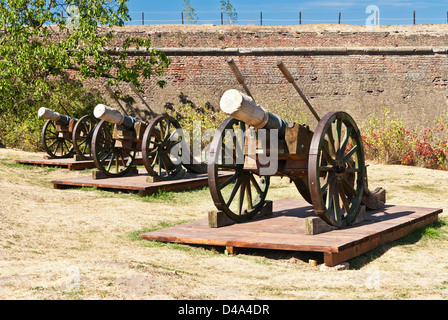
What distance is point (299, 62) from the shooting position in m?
18.6

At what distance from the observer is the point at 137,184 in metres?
9.50

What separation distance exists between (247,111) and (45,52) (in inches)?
478

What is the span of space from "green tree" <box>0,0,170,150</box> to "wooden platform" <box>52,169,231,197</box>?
269 inches

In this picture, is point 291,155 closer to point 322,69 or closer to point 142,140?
point 142,140

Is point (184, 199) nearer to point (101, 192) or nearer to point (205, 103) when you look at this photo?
point (101, 192)

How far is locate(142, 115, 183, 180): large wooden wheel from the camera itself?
9758mm

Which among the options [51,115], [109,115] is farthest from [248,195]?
[51,115]

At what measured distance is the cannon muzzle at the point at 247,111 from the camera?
523 cm

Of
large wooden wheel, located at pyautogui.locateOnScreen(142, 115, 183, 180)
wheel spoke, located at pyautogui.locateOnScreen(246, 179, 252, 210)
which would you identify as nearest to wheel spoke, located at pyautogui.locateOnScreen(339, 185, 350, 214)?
wheel spoke, located at pyautogui.locateOnScreen(246, 179, 252, 210)

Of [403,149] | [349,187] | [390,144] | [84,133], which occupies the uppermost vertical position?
[84,133]

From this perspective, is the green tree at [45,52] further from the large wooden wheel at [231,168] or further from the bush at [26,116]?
the large wooden wheel at [231,168]

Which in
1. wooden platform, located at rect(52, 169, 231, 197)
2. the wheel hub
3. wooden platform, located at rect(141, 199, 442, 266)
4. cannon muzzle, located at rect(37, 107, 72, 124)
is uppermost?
cannon muzzle, located at rect(37, 107, 72, 124)

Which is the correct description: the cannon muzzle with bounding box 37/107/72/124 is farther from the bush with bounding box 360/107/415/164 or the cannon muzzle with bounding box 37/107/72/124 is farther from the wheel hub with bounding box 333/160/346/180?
the wheel hub with bounding box 333/160/346/180

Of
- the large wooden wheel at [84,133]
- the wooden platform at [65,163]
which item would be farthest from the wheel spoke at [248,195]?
the large wooden wheel at [84,133]
